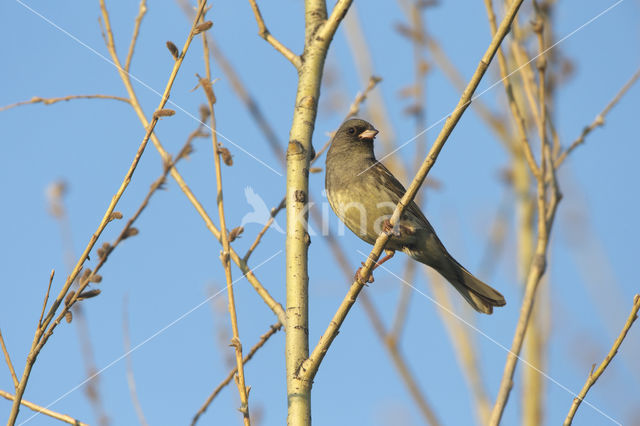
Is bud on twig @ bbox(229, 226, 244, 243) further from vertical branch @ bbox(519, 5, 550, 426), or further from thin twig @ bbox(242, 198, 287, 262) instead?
vertical branch @ bbox(519, 5, 550, 426)

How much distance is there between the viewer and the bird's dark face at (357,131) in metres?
6.46

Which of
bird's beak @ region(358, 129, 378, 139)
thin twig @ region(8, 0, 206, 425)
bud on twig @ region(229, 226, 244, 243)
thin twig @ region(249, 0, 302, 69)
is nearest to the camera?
thin twig @ region(8, 0, 206, 425)

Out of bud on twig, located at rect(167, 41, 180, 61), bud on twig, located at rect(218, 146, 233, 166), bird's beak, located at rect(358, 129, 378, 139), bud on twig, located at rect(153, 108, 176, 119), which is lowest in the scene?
bud on twig, located at rect(153, 108, 176, 119)

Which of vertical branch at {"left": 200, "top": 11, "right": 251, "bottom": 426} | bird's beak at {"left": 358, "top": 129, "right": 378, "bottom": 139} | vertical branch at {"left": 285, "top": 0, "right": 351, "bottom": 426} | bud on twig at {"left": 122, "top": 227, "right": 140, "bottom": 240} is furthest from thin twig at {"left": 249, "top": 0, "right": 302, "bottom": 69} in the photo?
bird's beak at {"left": 358, "top": 129, "right": 378, "bottom": 139}

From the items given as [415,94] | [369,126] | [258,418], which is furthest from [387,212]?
[258,418]

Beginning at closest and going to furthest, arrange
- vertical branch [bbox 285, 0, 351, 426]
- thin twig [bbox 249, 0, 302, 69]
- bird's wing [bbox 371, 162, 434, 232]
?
vertical branch [bbox 285, 0, 351, 426] → thin twig [bbox 249, 0, 302, 69] → bird's wing [bbox 371, 162, 434, 232]

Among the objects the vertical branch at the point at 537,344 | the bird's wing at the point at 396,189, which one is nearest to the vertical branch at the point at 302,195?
the vertical branch at the point at 537,344

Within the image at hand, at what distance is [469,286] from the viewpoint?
5707mm

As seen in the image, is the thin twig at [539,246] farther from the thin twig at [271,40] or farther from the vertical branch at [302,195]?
the thin twig at [271,40]

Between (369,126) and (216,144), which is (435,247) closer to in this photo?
(369,126)

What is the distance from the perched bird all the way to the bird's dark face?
398 mm

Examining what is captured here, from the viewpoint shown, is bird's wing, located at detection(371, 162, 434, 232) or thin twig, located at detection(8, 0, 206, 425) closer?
thin twig, located at detection(8, 0, 206, 425)

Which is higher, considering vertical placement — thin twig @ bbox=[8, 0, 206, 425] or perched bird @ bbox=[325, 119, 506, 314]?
perched bird @ bbox=[325, 119, 506, 314]

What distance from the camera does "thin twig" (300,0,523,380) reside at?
2818mm
